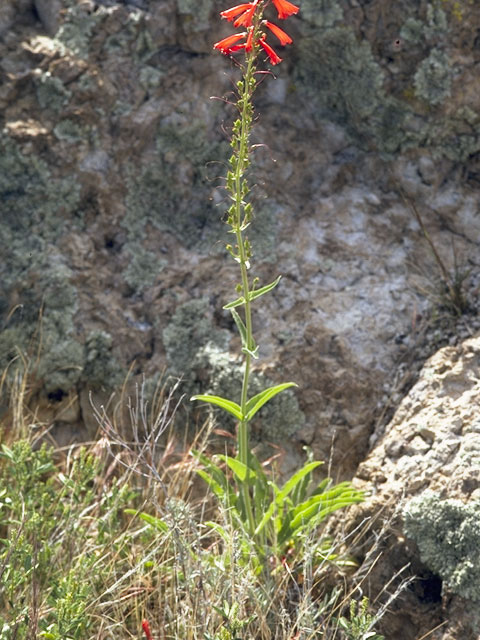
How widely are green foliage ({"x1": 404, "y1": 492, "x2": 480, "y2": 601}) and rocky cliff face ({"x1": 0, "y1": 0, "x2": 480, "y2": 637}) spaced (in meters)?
0.65

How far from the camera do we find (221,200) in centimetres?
393

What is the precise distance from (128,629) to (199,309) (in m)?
1.53

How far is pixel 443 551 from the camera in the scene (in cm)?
270

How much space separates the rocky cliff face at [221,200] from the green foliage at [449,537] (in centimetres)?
65

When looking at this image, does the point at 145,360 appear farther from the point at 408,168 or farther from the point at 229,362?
the point at 408,168

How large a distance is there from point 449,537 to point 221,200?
2082 millimetres

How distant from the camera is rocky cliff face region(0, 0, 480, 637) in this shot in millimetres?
3502

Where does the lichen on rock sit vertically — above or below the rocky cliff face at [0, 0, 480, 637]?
above

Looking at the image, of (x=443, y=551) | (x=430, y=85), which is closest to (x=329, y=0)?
(x=430, y=85)

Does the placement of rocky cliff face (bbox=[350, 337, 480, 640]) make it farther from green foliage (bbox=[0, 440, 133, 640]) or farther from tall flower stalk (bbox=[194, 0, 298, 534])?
green foliage (bbox=[0, 440, 133, 640])

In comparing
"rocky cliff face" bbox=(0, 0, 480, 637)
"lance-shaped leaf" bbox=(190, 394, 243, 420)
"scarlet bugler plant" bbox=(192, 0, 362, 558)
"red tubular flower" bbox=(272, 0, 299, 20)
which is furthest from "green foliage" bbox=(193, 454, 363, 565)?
"red tubular flower" bbox=(272, 0, 299, 20)

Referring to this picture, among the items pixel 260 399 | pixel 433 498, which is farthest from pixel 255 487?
pixel 433 498

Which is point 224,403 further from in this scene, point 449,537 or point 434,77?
point 434,77

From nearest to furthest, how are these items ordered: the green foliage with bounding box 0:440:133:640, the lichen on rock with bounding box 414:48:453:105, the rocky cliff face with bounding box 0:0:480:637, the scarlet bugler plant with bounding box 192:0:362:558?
the green foliage with bounding box 0:440:133:640 < the scarlet bugler plant with bounding box 192:0:362:558 < the rocky cliff face with bounding box 0:0:480:637 < the lichen on rock with bounding box 414:48:453:105
